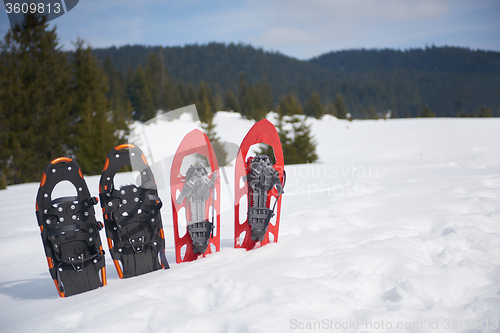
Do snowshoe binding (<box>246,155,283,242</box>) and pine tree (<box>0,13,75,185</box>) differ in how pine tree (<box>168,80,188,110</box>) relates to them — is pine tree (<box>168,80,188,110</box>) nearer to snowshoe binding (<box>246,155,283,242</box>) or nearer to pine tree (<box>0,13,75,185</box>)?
pine tree (<box>0,13,75,185</box>)

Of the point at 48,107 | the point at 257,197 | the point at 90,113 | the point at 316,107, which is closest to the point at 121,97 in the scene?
the point at 48,107

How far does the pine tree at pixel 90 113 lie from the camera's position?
1814 centimetres

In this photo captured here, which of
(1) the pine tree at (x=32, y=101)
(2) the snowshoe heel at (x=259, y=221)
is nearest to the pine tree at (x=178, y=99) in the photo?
(1) the pine tree at (x=32, y=101)

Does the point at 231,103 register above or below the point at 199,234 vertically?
above

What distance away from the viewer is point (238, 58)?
12194cm

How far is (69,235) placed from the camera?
2.72m

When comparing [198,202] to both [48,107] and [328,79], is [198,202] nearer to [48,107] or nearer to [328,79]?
[48,107]

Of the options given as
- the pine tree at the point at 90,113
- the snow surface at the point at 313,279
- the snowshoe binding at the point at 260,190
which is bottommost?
the snow surface at the point at 313,279

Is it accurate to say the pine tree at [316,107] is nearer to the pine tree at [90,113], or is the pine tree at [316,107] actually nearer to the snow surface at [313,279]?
the pine tree at [90,113]

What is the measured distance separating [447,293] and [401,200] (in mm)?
2790

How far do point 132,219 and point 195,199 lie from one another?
581 millimetres

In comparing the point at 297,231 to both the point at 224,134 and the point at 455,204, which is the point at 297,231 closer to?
the point at 455,204

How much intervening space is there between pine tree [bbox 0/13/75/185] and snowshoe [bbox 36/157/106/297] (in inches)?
659

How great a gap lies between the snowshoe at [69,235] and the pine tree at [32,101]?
16.7 metres
